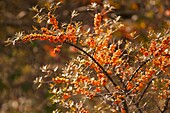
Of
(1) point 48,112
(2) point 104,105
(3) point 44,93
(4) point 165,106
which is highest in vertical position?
(3) point 44,93

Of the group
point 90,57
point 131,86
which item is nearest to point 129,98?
point 131,86

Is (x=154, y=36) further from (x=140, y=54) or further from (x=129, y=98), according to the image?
(x=129, y=98)

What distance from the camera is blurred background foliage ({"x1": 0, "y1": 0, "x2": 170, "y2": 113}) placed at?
657cm

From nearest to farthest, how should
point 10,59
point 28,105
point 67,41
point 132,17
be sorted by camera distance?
point 67,41
point 132,17
point 10,59
point 28,105

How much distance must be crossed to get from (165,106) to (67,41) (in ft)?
2.16

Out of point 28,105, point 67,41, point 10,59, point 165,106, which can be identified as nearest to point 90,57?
point 67,41

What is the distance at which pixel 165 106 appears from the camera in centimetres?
256

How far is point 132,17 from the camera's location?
23.4ft

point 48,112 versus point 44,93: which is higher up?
point 44,93

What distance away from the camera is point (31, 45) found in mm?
6625

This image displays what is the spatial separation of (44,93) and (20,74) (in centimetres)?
51

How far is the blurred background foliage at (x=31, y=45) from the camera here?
21.6 feet

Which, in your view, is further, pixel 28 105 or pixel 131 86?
pixel 28 105

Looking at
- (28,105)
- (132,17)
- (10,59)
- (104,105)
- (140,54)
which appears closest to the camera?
(140,54)
